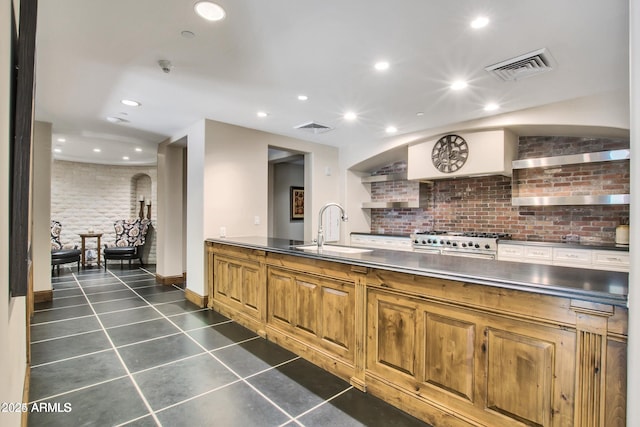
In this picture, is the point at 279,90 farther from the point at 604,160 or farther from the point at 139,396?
the point at 604,160

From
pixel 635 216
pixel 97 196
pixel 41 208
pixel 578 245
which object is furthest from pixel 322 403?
pixel 97 196

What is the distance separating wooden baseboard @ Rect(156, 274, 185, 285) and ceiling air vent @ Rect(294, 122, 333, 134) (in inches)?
131

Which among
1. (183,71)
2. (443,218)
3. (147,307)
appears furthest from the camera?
(443,218)

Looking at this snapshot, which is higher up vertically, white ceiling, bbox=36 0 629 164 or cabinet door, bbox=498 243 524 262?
white ceiling, bbox=36 0 629 164

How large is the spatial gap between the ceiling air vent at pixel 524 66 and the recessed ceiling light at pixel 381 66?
0.85m

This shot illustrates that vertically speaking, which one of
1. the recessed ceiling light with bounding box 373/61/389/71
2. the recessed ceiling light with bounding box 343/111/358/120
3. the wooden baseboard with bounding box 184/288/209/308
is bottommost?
the wooden baseboard with bounding box 184/288/209/308

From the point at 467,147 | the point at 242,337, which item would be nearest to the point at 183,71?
the point at 242,337

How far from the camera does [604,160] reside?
352 centimetres

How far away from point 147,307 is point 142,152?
369cm

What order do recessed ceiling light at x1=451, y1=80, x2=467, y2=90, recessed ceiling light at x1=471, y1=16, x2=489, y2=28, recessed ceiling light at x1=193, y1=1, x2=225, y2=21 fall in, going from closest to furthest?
recessed ceiling light at x1=193, y1=1, x2=225, y2=21 < recessed ceiling light at x1=471, y1=16, x2=489, y2=28 < recessed ceiling light at x1=451, y1=80, x2=467, y2=90

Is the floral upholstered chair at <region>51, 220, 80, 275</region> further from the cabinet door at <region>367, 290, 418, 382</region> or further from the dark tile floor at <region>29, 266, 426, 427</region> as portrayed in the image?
the cabinet door at <region>367, 290, 418, 382</region>

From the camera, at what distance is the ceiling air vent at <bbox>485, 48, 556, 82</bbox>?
250 cm

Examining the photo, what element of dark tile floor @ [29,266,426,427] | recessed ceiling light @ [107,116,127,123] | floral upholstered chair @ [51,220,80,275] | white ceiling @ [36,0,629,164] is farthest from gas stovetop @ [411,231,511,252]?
floral upholstered chair @ [51,220,80,275]

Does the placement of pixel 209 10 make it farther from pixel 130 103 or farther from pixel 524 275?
pixel 524 275
